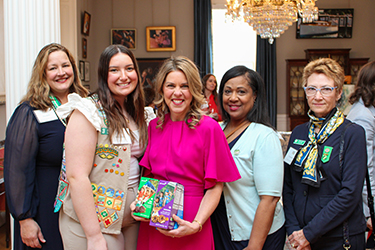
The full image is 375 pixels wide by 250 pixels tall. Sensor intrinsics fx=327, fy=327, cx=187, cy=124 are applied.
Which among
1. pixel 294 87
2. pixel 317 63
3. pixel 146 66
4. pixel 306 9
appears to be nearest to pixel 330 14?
pixel 294 87

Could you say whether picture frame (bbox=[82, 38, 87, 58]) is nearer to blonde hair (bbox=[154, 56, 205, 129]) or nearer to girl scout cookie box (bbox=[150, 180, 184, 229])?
blonde hair (bbox=[154, 56, 205, 129])

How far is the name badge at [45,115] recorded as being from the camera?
78.7 inches

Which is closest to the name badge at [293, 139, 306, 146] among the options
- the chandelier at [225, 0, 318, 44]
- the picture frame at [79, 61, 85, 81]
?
the chandelier at [225, 0, 318, 44]

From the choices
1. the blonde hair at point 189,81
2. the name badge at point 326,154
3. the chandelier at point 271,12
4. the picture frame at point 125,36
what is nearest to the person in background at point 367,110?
the name badge at point 326,154

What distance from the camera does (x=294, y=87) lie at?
28.6ft

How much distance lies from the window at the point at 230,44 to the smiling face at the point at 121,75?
7.71 metres

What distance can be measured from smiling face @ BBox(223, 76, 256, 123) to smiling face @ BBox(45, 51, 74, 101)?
3.51 ft

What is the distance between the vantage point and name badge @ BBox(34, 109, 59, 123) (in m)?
2.00

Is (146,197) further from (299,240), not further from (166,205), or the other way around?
(299,240)

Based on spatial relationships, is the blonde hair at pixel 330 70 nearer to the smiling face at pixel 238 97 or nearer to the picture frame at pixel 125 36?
the smiling face at pixel 238 97

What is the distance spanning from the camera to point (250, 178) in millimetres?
1818

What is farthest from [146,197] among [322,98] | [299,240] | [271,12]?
[271,12]

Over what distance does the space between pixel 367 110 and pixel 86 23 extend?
7.19 meters

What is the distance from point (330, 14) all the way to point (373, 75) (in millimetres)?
7444
